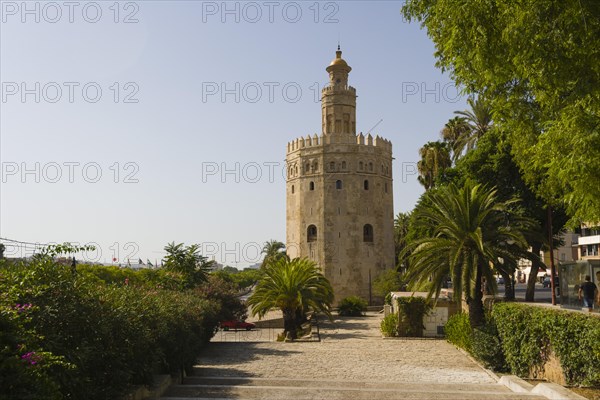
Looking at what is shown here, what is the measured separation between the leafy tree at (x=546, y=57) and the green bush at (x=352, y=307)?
3118 cm

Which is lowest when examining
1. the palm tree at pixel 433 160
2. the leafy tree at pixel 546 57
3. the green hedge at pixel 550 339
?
the green hedge at pixel 550 339

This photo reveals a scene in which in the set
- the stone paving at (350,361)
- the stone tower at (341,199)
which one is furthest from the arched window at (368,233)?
the stone paving at (350,361)

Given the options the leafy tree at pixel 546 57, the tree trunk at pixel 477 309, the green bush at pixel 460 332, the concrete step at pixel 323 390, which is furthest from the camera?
the green bush at pixel 460 332

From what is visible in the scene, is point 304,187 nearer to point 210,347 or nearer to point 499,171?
point 499,171

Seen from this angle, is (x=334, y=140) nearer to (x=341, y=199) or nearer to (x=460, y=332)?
(x=341, y=199)

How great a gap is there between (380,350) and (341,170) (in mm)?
28047

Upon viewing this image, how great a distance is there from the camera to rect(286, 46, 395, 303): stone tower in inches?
1770

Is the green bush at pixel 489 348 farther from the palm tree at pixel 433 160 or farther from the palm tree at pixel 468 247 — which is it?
the palm tree at pixel 433 160

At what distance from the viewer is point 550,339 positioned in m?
11.4

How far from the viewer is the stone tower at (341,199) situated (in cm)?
4497

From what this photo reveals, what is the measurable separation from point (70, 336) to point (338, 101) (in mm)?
41528

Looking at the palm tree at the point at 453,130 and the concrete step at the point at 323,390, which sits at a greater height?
the palm tree at the point at 453,130

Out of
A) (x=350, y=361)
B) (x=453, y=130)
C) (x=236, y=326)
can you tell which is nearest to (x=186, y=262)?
(x=236, y=326)

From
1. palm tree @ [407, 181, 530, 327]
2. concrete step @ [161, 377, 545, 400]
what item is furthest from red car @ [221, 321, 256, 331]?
concrete step @ [161, 377, 545, 400]
